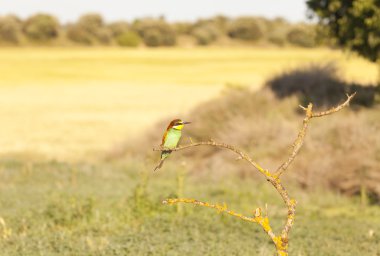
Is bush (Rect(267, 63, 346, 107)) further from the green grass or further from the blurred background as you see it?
the green grass

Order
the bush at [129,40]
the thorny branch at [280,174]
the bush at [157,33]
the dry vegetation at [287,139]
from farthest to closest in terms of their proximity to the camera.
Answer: the bush at [157,33]
the bush at [129,40]
the dry vegetation at [287,139]
the thorny branch at [280,174]

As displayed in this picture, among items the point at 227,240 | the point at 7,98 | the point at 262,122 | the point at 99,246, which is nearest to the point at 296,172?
the point at 262,122

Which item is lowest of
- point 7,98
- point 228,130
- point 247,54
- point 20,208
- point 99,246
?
point 247,54

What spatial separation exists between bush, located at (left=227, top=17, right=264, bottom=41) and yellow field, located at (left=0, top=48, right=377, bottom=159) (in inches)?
239

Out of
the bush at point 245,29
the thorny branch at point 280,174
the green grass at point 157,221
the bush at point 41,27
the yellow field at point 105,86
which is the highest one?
the thorny branch at point 280,174

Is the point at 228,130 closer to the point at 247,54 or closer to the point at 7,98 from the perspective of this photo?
the point at 7,98

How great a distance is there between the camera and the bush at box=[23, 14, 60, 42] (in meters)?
70.8

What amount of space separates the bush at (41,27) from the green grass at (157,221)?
187ft

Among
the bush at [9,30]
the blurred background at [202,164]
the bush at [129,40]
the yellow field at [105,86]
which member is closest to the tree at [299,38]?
the yellow field at [105,86]

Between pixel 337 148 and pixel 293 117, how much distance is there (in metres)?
3.49

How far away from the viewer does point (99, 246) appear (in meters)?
9.02

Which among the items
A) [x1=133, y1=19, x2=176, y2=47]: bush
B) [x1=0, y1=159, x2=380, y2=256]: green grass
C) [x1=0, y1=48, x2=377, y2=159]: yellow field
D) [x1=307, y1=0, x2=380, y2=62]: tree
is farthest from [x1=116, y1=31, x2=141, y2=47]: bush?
[x1=0, y1=159, x2=380, y2=256]: green grass

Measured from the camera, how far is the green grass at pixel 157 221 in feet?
30.0

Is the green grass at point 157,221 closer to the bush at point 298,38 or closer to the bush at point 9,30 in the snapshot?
the bush at point 9,30
